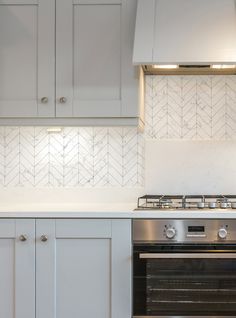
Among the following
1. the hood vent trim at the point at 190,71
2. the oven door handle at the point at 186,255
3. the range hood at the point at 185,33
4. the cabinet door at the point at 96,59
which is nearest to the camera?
the oven door handle at the point at 186,255

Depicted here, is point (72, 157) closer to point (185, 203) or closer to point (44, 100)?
point (44, 100)

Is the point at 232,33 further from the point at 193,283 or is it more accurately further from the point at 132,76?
the point at 193,283

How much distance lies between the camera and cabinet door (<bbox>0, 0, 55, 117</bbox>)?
7.09ft

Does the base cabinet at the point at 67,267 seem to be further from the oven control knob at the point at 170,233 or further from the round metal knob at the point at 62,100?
the round metal knob at the point at 62,100

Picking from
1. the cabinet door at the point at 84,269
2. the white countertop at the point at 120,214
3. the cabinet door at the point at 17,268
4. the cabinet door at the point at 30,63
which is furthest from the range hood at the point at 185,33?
the cabinet door at the point at 17,268

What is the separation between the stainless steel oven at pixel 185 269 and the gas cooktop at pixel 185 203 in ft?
0.40

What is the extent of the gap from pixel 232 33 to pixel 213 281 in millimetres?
1170

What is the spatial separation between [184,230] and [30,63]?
3.72 feet

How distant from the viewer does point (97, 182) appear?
8.16ft

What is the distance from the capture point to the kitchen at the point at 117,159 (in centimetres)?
193

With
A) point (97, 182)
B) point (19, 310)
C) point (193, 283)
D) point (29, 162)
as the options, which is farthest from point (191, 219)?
point (29, 162)

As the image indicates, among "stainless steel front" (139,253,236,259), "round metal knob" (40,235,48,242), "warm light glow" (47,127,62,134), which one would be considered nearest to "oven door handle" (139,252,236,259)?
"stainless steel front" (139,253,236,259)

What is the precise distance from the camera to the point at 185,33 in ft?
6.70

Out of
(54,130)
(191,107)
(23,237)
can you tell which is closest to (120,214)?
(23,237)
